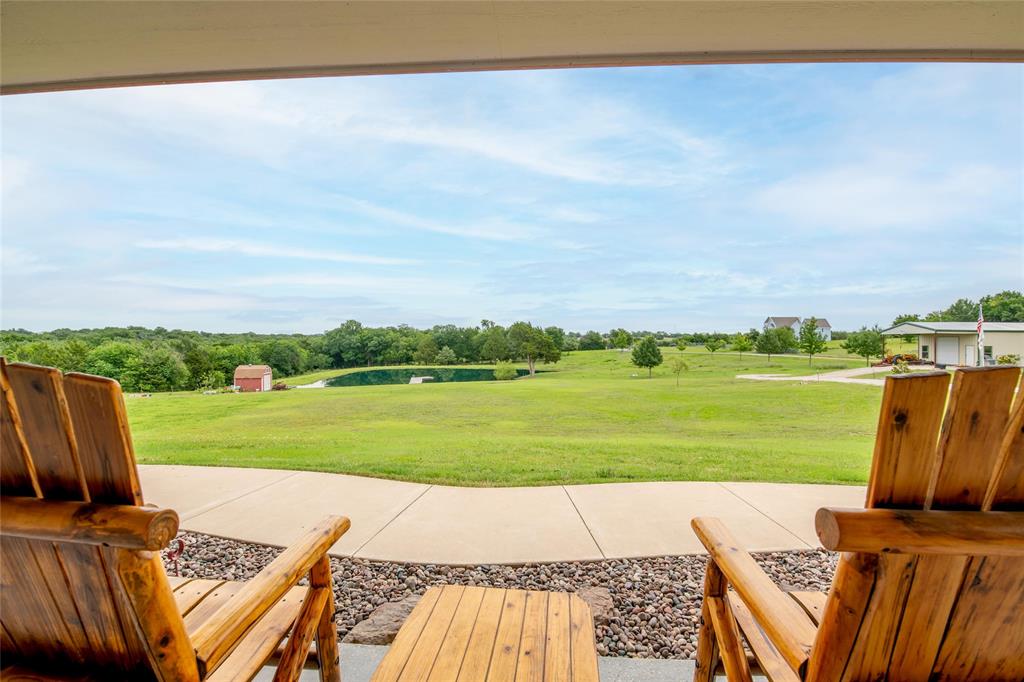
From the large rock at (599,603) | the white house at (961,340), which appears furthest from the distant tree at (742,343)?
the large rock at (599,603)

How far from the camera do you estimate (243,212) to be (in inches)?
242

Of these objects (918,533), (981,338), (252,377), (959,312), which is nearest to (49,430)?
(918,533)

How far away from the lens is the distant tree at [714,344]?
7781 mm

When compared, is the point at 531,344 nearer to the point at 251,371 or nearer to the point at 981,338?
the point at 251,371

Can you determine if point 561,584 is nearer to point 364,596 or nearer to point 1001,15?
point 364,596

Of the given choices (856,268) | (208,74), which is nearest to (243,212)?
(208,74)

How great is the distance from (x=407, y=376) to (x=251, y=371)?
2532 millimetres

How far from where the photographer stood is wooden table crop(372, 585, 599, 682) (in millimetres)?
1108

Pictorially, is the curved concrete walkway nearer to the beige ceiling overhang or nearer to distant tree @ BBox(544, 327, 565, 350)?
the beige ceiling overhang

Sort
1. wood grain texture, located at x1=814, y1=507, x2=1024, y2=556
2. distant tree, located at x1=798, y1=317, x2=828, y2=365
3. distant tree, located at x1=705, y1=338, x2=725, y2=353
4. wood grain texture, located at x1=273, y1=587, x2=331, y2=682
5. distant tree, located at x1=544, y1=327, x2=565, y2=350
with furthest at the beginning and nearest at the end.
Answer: distant tree, located at x1=544, y1=327, x2=565, y2=350 → distant tree, located at x1=705, y1=338, x2=725, y2=353 → distant tree, located at x1=798, y1=317, x2=828, y2=365 → wood grain texture, located at x1=273, y1=587, x2=331, y2=682 → wood grain texture, located at x1=814, y1=507, x2=1024, y2=556

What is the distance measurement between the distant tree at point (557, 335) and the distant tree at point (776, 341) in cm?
319

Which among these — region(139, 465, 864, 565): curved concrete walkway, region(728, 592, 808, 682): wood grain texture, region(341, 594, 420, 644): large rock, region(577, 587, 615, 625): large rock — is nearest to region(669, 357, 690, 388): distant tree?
region(139, 465, 864, 565): curved concrete walkway

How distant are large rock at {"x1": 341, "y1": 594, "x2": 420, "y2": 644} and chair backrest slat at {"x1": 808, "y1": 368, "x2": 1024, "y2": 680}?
4.68 feet

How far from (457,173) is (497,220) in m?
1.37
